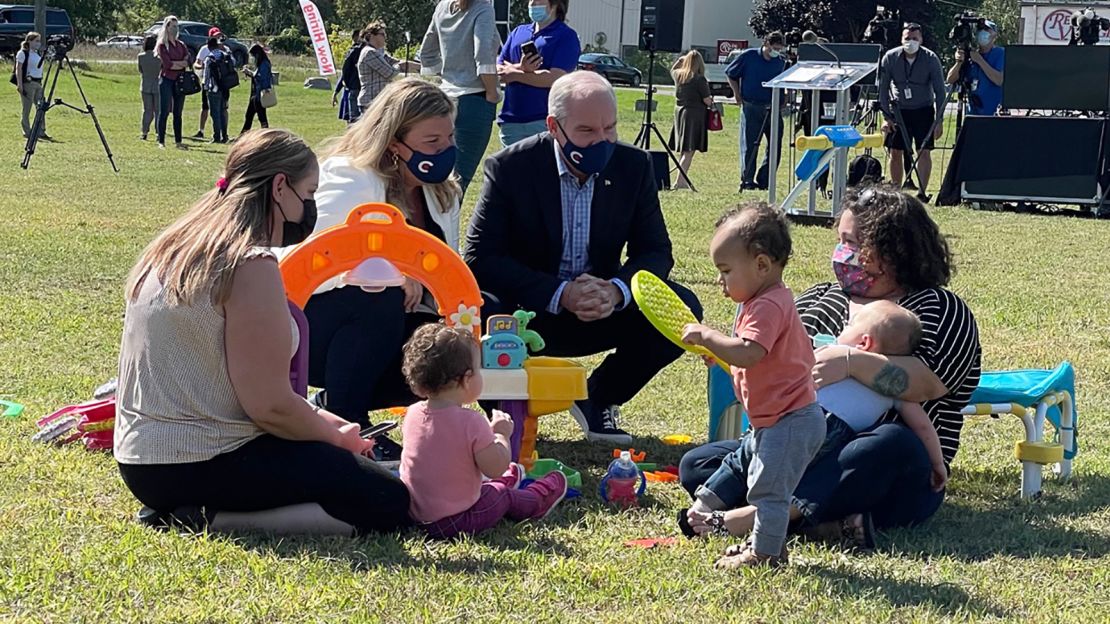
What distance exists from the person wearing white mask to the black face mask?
12.0 metres

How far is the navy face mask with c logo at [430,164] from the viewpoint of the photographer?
16.8 feet

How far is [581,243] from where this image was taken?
5461 mm

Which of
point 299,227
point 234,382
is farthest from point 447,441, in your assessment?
point 299,227

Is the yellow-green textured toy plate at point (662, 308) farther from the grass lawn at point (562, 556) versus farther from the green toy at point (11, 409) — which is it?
the green toy at point (11, 409)

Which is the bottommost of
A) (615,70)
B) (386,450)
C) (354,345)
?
(615,70)

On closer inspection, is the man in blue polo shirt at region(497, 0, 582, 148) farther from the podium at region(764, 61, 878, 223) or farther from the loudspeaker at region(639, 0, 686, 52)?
the loudspeaker at region(639, 0, 686, 52)

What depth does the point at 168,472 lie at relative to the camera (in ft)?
12.7

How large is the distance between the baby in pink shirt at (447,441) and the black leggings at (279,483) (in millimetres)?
81

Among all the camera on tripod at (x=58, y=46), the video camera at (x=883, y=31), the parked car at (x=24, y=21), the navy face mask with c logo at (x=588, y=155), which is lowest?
→ the parked car at (x=24, y=21)

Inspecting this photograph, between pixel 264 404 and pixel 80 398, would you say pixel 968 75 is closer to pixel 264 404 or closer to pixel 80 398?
pixel 80 398

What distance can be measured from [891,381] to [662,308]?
69cm

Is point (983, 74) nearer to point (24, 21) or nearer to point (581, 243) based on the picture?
point (581, 243)

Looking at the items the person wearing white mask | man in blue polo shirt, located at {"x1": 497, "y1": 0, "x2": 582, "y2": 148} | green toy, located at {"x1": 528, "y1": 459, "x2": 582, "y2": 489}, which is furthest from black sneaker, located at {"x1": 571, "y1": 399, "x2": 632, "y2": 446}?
the person wearing white mask

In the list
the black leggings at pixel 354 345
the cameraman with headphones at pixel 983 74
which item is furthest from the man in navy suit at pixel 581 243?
the cameraman with headphones at pixel 983 74
